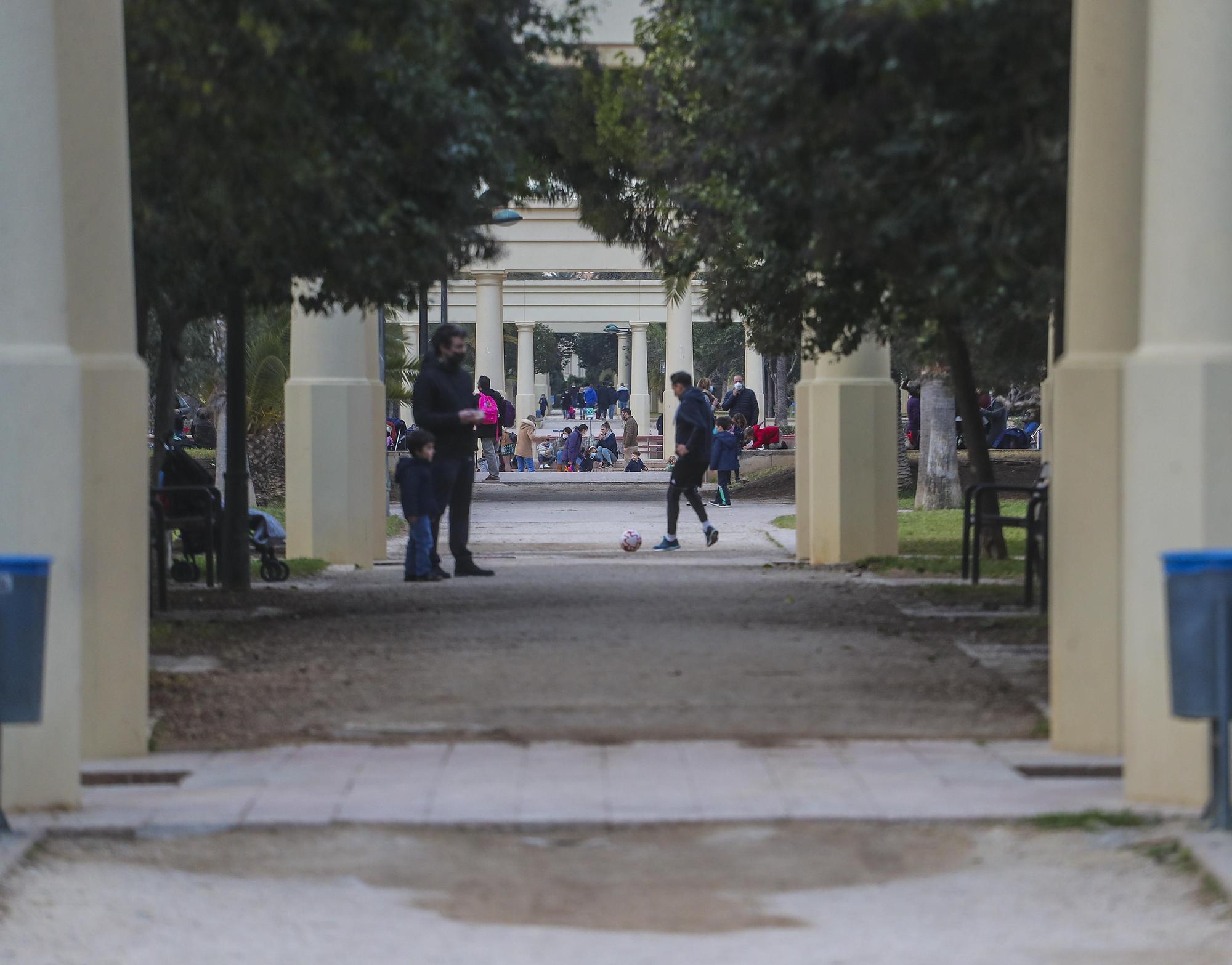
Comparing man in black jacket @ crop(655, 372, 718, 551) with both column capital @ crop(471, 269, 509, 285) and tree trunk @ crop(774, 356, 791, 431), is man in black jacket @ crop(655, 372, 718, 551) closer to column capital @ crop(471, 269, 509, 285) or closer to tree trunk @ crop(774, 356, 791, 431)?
column capital @ crop(471, 269, 509, 285)

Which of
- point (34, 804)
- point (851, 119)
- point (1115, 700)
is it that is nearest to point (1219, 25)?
point (1115, 700)

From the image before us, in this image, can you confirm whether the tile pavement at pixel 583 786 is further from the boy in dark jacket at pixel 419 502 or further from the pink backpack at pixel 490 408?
the pink backpack at pixel 490 408

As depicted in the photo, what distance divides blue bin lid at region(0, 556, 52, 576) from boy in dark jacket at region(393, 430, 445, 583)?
7.63 meters

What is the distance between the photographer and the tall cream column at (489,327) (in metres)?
41.8

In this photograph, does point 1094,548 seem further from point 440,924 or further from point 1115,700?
point 440,924

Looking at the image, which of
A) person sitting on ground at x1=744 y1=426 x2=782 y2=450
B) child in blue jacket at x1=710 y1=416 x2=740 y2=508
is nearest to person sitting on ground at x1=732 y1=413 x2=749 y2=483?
person sitting on ground at x1=744 y1=426 x2=782 y2=450

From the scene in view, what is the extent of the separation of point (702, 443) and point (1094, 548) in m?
10.3

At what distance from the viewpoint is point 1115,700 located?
7188mm

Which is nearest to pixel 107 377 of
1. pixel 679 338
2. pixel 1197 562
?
pixel 1197 562

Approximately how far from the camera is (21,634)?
18.5ft

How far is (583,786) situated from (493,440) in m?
26.0

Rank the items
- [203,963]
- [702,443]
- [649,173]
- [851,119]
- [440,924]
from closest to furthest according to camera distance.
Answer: [203,963]
[440,924]
[851,119]
[649,173]
[702,443]

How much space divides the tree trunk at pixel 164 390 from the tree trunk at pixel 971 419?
225 inches

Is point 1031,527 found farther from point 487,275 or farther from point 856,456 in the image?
point 487,275
